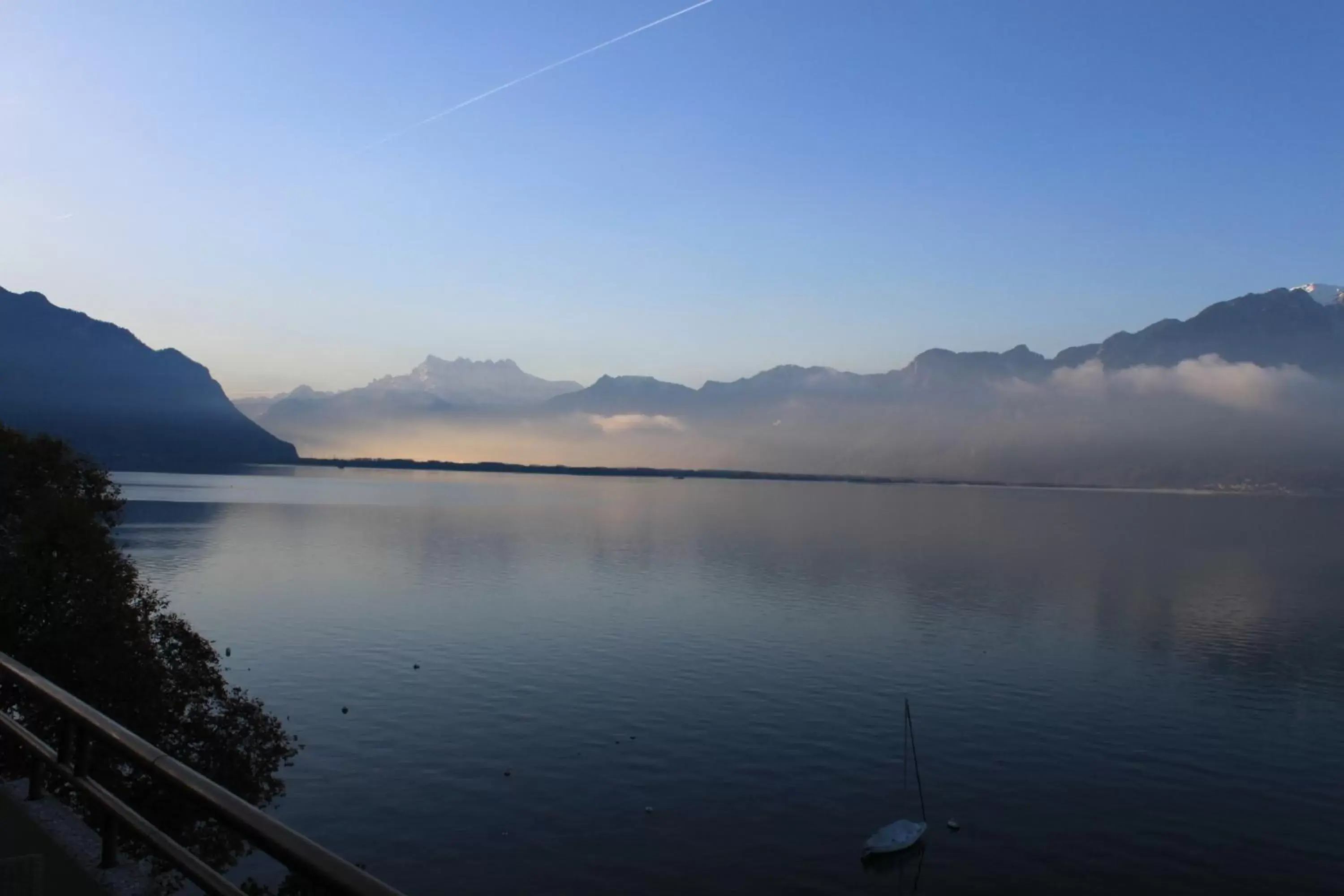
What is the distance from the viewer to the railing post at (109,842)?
805 centimetres

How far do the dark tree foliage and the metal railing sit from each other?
78.4 ft

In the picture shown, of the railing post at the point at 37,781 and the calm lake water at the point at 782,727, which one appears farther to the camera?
the calm lake water at the point at 782,727

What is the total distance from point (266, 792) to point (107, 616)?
9.05 meters

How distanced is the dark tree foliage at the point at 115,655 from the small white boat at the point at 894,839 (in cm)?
2332

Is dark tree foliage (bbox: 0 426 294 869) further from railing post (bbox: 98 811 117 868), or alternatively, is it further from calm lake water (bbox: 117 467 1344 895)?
railing post (bbox: 98 811 117 868)

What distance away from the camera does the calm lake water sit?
121 feet

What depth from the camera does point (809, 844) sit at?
3806 cm

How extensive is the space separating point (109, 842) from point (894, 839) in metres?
34.1

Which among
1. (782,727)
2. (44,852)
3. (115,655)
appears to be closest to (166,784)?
(44,852)

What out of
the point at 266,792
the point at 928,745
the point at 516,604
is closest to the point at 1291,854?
the point at 928,745

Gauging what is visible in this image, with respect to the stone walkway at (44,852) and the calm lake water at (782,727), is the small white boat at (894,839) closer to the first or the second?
the calm lake water at (782,727)

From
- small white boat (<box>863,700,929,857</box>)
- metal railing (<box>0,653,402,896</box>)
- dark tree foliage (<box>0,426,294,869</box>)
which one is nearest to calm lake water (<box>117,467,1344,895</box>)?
small white boat (<box>863,700,929,857</box>)

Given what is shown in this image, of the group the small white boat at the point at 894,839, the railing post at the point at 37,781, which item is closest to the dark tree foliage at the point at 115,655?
the railing post at the point at 37,781

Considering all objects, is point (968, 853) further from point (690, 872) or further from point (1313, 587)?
point (1313, 587)
